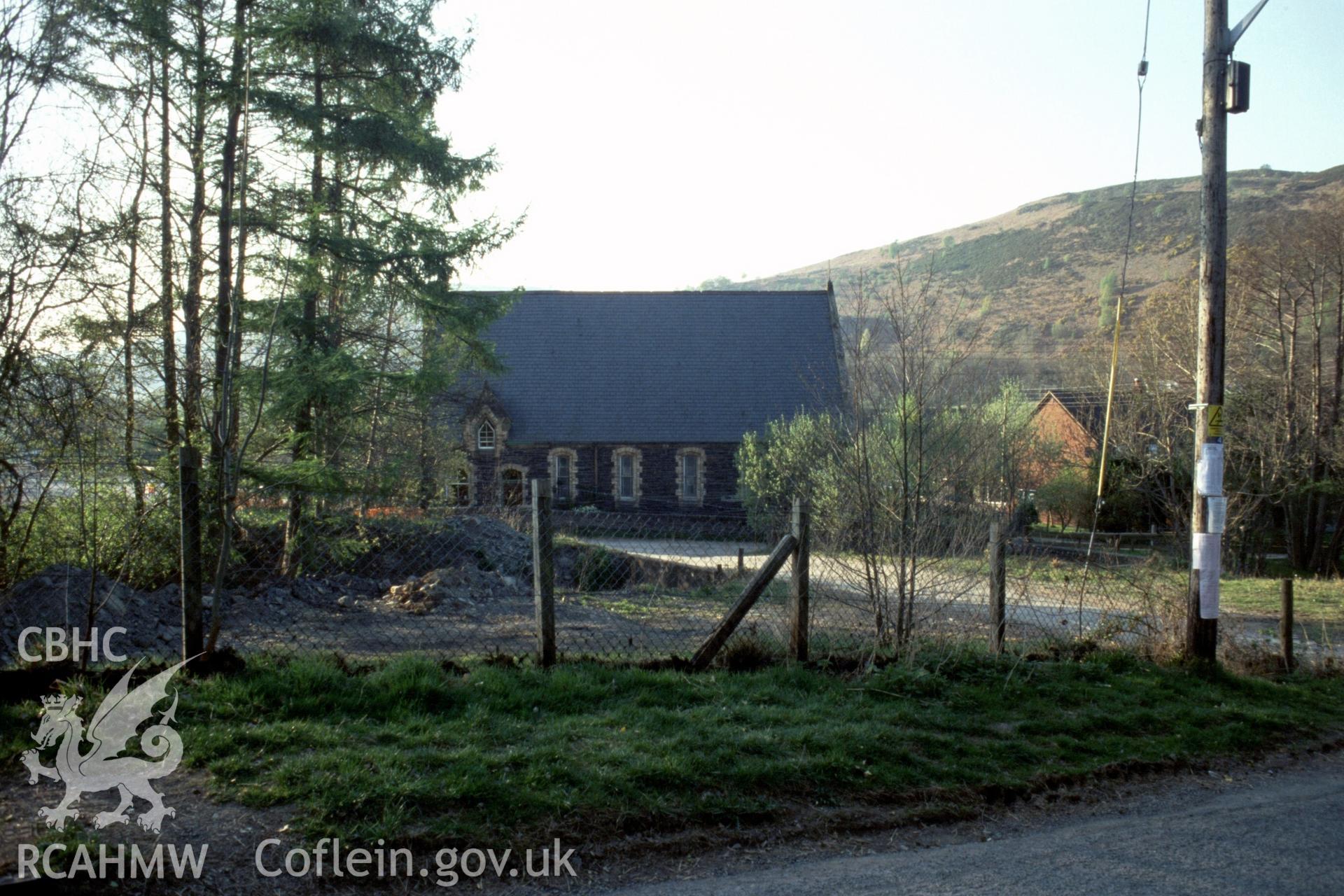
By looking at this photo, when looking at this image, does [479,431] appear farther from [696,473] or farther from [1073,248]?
[1073,248]

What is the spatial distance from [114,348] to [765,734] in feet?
22.9

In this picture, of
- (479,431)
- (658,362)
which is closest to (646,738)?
(479,431)

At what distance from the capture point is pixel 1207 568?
843cm

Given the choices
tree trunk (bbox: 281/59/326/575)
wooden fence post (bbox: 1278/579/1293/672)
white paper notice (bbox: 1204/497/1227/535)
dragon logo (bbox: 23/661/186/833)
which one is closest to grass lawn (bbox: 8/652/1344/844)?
dragon logo (bbox: 23/661/186/833)

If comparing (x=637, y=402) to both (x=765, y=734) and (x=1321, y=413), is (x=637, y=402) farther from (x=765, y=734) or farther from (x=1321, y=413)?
(x=765, y=734)

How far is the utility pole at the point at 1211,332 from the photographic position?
842 cm

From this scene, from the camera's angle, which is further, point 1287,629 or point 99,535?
point 1287,629

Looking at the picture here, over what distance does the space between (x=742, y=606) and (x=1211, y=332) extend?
5.41 metres

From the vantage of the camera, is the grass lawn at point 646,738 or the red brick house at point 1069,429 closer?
the grass lawn at point 646,738

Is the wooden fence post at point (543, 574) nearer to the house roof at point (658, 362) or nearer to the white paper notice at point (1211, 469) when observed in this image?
the white paper notice at point (1211, 469)

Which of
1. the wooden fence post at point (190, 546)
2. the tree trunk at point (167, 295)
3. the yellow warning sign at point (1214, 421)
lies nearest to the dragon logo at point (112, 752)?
the wooden fence post at point (190, 546)

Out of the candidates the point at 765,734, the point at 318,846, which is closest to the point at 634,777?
the point at 765,734

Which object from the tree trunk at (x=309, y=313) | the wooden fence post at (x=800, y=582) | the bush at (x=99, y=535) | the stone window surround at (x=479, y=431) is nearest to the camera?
the wooden fence post at (x=800, y=582)

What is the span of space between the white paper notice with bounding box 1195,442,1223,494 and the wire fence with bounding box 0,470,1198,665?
1334 mm
